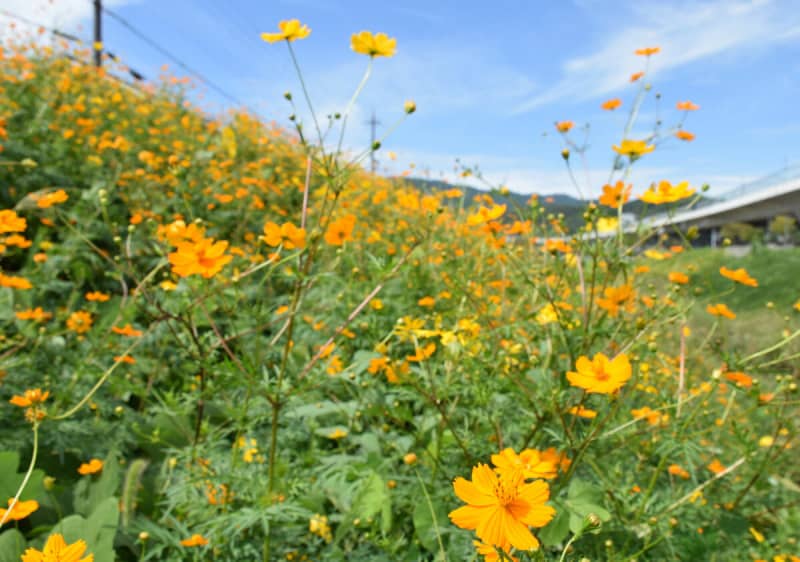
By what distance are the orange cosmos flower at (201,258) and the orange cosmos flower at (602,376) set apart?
650mm

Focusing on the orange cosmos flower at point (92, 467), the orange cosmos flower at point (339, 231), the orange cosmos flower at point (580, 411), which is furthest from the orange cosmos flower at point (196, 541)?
the orange cosmos flower at point (580, 411)

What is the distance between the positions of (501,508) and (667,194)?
3.38 feet

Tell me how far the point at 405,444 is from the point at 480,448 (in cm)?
25

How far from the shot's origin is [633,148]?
4.61ft

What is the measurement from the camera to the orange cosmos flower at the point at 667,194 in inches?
50.0

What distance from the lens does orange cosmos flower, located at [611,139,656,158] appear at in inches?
55.1

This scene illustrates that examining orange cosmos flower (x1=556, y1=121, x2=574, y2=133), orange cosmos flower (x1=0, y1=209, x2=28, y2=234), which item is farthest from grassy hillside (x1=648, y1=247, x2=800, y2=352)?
orange cosmos flower (x1=0, y1=209, x2=28, y2=234)

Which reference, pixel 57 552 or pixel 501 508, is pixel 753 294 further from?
pixel 57 552

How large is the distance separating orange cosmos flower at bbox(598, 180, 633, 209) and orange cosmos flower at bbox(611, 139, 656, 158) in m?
0.10

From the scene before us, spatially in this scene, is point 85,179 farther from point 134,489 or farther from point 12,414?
point 134,489

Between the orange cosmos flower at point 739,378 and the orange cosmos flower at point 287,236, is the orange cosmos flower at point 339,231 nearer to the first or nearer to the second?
the orange cosmos flower at point 287,236

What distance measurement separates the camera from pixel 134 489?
4.20 feet

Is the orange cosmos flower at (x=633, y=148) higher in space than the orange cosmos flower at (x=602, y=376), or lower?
higher

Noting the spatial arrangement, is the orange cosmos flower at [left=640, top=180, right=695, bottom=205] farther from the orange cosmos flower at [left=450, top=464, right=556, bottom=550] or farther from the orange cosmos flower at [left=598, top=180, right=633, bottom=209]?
the orange cosmos flower at [left=450, top=464, right=556, bottom=550]
